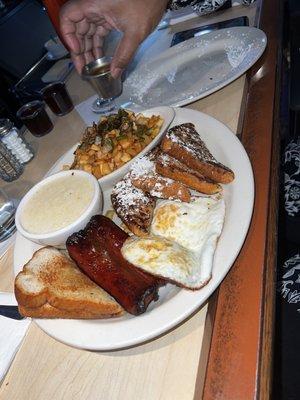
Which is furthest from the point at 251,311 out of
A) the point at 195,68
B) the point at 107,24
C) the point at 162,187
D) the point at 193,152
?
the point at 107,24

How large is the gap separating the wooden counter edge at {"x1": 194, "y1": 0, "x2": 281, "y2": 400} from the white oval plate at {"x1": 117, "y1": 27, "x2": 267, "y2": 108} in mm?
496

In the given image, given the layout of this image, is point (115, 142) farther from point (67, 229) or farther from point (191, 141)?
point (67, 229)

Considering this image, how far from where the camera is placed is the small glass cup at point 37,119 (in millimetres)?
1989

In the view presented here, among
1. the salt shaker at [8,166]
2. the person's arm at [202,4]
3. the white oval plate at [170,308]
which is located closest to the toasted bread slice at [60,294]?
the white oval plate at [170,308]

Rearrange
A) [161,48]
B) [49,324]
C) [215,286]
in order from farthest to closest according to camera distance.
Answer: [161,48] → [49,324] → [215,286]

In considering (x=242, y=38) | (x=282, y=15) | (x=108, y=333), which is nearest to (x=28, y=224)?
(x=108, y=333)

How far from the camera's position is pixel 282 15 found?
6.69 ft

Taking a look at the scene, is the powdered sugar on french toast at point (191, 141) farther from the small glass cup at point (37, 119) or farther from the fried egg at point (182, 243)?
the small glass cup at point (37, 119)

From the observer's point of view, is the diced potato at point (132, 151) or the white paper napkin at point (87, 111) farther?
the white paper napkin at point (87, 111)

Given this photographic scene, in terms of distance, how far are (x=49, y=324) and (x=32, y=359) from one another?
0.49ft

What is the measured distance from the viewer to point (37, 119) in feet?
6.53

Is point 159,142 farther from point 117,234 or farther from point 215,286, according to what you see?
point 215,286

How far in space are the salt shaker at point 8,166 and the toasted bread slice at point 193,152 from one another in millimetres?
968

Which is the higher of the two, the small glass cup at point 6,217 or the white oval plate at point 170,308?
the small glass cup at point 6,217
